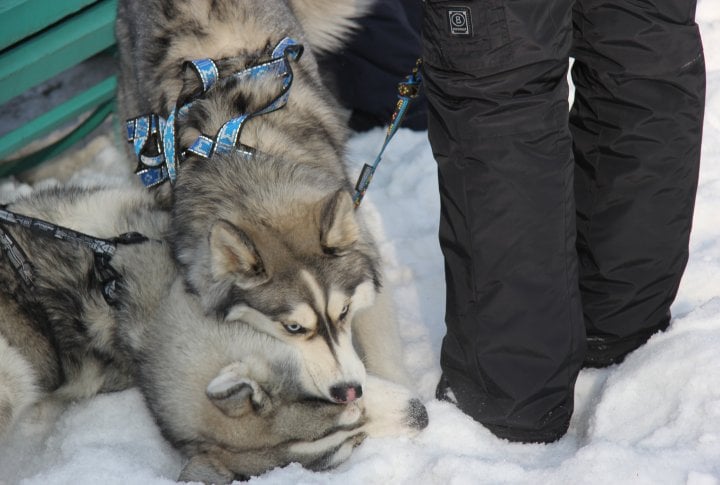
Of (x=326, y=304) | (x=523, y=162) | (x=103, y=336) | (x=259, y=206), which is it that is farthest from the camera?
(x=103, y=336)

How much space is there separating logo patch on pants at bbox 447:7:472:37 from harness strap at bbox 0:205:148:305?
5.56ft

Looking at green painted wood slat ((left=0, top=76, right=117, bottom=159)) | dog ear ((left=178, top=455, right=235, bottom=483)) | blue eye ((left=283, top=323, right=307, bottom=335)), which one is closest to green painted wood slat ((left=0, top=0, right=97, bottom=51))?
green painted wood slat ((left=0, top=76, right=117, bottom=159))

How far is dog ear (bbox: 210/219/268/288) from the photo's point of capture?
8.90 ft

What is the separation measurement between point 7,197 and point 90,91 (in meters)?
0.79

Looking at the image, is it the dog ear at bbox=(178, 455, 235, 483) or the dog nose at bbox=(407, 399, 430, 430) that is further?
the dog nose at bbox=(407, 399, 430, 430)

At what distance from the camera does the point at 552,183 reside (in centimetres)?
254

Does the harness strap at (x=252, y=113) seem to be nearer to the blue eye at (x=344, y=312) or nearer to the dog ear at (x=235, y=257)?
the dog ear at (x=235, y=257)

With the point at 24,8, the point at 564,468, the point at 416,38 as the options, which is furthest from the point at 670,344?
A: the point at 24,8

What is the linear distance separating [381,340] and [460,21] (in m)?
1.42

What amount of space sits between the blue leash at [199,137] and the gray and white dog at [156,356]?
0.26m

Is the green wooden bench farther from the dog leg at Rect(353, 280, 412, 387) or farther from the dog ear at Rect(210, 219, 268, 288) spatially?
the dog leg at Rect(353, 280, 412, 387)

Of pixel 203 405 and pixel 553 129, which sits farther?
pixel 203 405

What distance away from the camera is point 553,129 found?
250cm

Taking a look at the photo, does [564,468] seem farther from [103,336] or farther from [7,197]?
[7,197]
